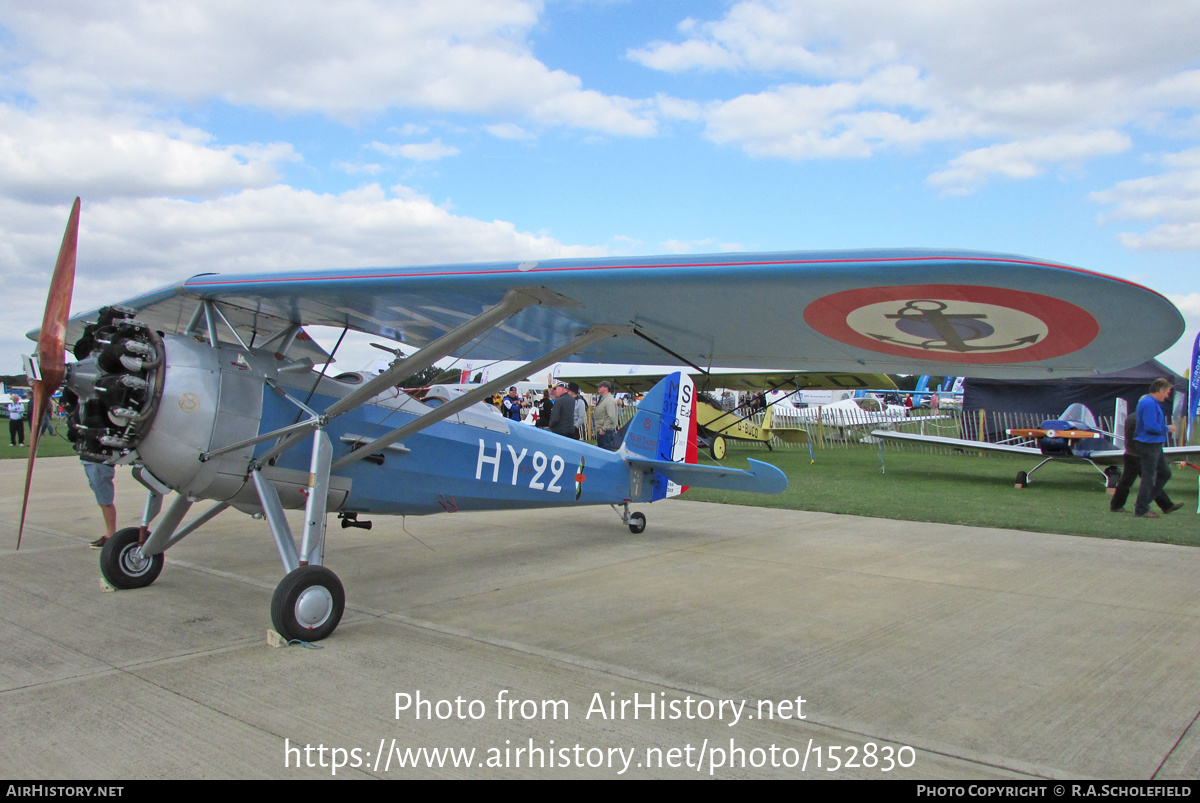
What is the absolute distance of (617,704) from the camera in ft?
10.6

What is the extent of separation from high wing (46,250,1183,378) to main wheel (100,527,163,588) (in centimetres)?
Result: 169

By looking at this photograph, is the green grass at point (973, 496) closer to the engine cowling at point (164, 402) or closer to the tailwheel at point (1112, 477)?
the tailwheel at point (1112, 477)

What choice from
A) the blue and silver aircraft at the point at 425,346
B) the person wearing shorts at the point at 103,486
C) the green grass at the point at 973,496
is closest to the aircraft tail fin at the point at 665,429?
the blue and silver aircraft at the point at 425,346

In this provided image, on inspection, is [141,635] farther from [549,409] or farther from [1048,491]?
[1048,491]

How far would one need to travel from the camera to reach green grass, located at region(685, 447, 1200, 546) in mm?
8320

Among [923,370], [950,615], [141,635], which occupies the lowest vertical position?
[141,635]

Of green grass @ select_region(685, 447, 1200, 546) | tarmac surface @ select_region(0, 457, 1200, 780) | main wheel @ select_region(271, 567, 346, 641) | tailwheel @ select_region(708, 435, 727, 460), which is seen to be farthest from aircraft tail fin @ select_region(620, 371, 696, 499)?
tailwheel @ select_region(708, 435, 727, 460)

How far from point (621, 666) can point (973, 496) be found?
9.11m

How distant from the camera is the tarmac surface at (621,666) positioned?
9.04ft

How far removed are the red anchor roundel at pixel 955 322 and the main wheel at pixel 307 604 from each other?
121 inches

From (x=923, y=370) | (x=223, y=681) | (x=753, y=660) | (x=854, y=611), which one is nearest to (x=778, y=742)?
(x=753, y=660)

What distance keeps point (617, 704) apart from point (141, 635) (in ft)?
9.31

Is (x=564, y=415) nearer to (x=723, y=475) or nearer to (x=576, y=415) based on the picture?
(x=576, y=415)
